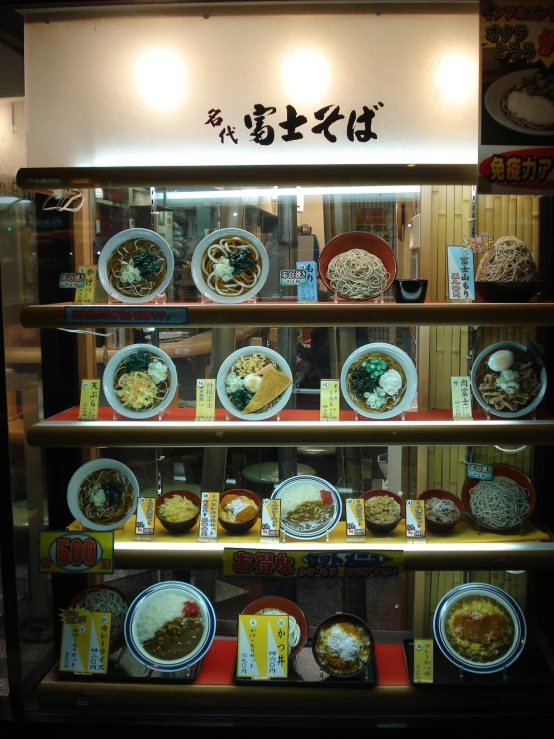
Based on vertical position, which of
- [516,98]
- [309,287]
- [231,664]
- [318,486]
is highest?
[516,98]

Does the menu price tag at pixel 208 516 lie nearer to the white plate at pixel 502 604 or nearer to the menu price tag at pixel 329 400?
the menu price tag at pixel 329 400

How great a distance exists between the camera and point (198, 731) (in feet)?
9.07

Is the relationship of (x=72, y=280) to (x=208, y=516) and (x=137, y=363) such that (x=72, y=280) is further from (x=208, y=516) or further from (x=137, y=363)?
(x=208, y=516)

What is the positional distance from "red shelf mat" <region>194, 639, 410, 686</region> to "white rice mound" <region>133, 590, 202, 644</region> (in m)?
0.24

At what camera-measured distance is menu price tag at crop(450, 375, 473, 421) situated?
2891mm

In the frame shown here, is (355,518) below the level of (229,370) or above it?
below

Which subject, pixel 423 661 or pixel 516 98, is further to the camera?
pixel 423 661

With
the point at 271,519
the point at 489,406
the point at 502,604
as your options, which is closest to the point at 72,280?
the point at 271,519

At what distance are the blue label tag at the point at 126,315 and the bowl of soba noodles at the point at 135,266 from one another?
18 centimetres

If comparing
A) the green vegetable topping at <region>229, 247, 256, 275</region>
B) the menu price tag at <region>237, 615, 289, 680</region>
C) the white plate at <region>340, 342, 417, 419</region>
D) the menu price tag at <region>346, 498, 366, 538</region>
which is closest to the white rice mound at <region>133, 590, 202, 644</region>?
the menu price tag at <region>237, 615, 289, 680</region>

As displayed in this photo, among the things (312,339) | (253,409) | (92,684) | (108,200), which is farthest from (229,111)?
(92,684)

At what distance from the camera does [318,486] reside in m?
3.14

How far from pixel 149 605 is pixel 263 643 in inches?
22.8

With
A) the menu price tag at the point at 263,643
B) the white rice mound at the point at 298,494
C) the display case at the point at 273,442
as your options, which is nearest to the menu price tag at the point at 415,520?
the display case at the point at 273,442
